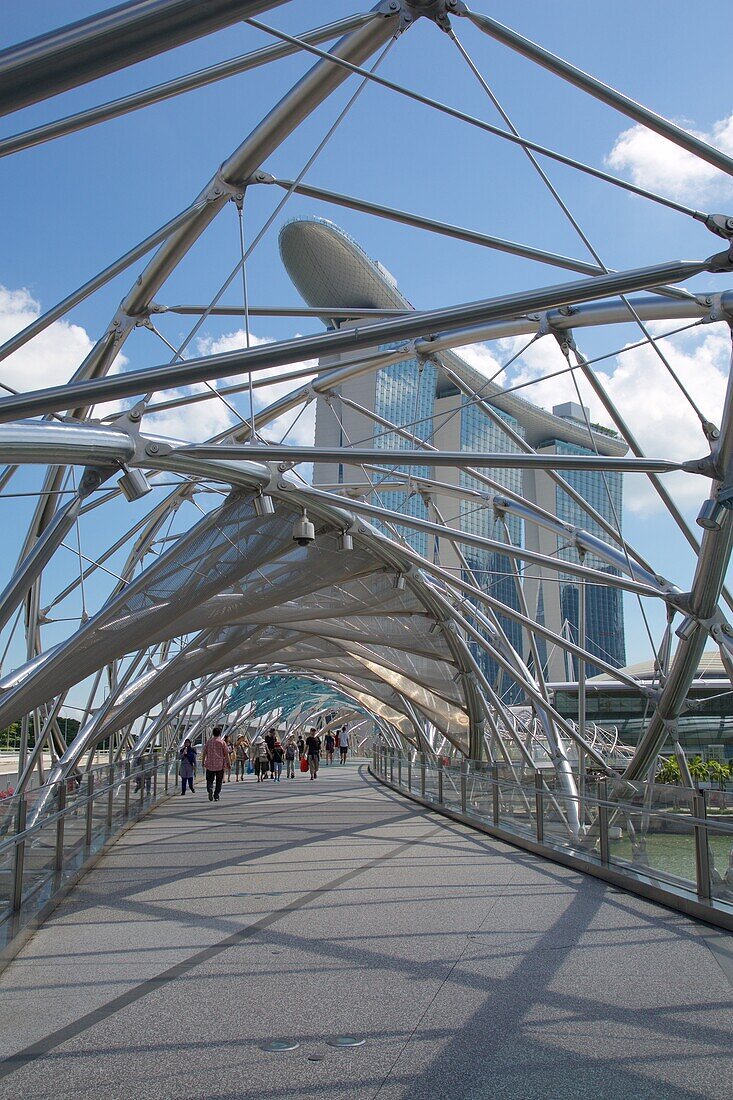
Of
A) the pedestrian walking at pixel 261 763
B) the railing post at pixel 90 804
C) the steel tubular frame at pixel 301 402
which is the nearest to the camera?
the steel tubular frame at pixel 301 402

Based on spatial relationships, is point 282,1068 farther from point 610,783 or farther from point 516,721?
point 516,721

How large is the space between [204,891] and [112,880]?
147cm

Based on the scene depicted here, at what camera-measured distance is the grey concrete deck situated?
537 centimetres

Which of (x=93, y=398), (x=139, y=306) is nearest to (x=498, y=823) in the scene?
(x=139, y=306)

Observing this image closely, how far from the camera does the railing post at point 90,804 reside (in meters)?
13.8

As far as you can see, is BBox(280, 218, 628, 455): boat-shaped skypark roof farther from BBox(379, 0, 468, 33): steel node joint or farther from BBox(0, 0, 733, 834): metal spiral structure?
BBox(379, 0, 468, 33): steel node joint

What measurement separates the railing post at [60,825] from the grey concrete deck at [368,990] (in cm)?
45

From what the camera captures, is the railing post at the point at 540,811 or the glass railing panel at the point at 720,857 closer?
the glass railing panel at the point at 720,857

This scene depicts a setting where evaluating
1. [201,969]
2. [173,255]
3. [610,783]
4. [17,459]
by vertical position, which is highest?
[173,255]

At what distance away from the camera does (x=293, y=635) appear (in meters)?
34.6

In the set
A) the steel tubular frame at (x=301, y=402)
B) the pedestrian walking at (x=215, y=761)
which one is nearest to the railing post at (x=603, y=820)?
the steel tubular frame at (x=301, y=402)

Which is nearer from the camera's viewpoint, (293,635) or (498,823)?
(498,823)

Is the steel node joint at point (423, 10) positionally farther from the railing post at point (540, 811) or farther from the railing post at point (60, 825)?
the railing post at point (540, 811)

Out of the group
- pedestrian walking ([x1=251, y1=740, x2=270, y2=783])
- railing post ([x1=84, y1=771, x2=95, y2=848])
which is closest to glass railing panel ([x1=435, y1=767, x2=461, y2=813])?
railing post ([x1=84, y1=771, x2=95, y2=848])
